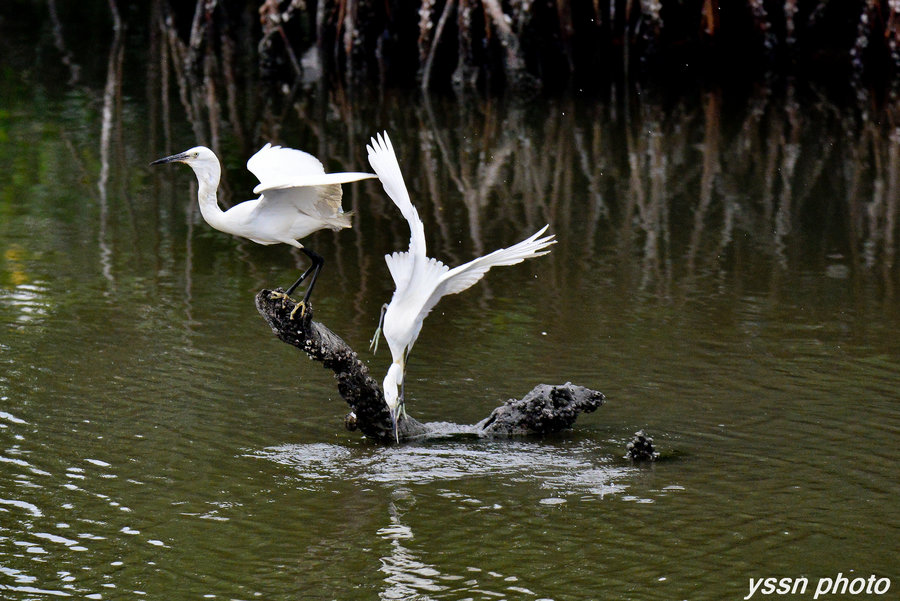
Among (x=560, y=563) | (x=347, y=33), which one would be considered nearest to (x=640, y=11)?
(x=347, y=33)

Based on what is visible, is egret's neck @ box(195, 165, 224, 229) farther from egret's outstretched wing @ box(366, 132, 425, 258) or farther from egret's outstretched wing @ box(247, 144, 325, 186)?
egret's outstretched wing @ box(366, 132, 425, 258)

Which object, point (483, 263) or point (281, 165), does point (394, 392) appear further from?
point (281, 165)

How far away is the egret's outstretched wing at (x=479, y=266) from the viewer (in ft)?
25.0

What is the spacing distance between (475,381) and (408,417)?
3.74 ft

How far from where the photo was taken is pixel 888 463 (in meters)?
7.63

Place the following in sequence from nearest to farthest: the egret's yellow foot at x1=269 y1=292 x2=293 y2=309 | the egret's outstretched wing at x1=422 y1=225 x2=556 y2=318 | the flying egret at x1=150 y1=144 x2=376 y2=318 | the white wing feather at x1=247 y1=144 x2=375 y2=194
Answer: the white wing feather at x1=247 y1=144 x2=375 y2=194 → the egret's outstretched wing at x1=422 y1=225 x2=556 y2=318 → the egret's yellow foot at x1=269 y1=292 x2=293 y2=309 → the flying egret at x1=150 y1=144 x2=376 y2=318

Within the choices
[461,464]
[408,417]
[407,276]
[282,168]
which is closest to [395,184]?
[407,276]

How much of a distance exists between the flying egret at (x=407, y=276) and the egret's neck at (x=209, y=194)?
0.96 meters

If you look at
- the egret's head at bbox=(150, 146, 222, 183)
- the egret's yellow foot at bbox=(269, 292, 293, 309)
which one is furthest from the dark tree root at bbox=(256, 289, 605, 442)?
the egret's head at bbox=(150, 146, 222, 183)

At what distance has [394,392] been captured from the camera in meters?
7.94

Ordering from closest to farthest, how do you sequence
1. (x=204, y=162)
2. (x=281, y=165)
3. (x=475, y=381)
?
(x=281, y=165) → (x=204, y=162) → (x=475, y=381)

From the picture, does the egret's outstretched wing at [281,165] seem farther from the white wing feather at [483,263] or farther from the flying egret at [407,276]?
the white wing feather at [483,263]

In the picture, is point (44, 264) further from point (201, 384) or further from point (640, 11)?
point (640, 11)

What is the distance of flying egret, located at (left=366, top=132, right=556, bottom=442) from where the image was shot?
783 cm
